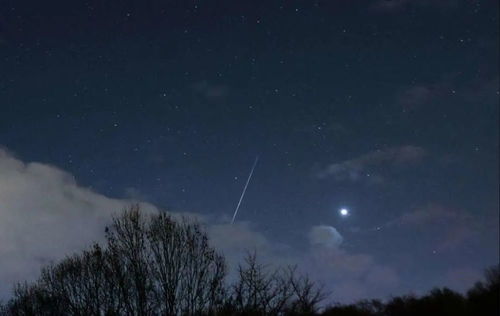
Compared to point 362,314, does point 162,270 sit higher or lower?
higher

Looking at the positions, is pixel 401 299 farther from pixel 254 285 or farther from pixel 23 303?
pixel 23 303

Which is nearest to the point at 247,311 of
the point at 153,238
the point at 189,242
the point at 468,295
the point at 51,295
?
the point at 189,242

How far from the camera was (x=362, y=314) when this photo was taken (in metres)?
38.2

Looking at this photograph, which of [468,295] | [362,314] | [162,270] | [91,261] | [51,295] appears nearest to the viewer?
[162,270]

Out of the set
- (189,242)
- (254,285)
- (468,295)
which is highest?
(189,242)

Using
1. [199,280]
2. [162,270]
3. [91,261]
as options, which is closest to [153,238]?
[162,270]

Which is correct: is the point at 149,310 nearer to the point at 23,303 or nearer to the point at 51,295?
the point at 51,295

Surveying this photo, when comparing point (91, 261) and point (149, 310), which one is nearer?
point (149, 310)

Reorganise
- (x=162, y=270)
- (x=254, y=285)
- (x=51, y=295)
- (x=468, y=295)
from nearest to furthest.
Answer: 1. (x=162, y=270)
2. (x=254, y=285)
3. (x=468, y=295)
4. (x=51, y=295)

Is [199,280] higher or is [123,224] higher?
[123,224]

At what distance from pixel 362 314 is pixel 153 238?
839 inches

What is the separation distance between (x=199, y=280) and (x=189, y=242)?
1.99 metres

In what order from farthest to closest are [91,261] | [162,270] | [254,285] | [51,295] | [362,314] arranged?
[362,314], [51,295], [91,261], [254,285], [162,270]

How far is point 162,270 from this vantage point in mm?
24078
